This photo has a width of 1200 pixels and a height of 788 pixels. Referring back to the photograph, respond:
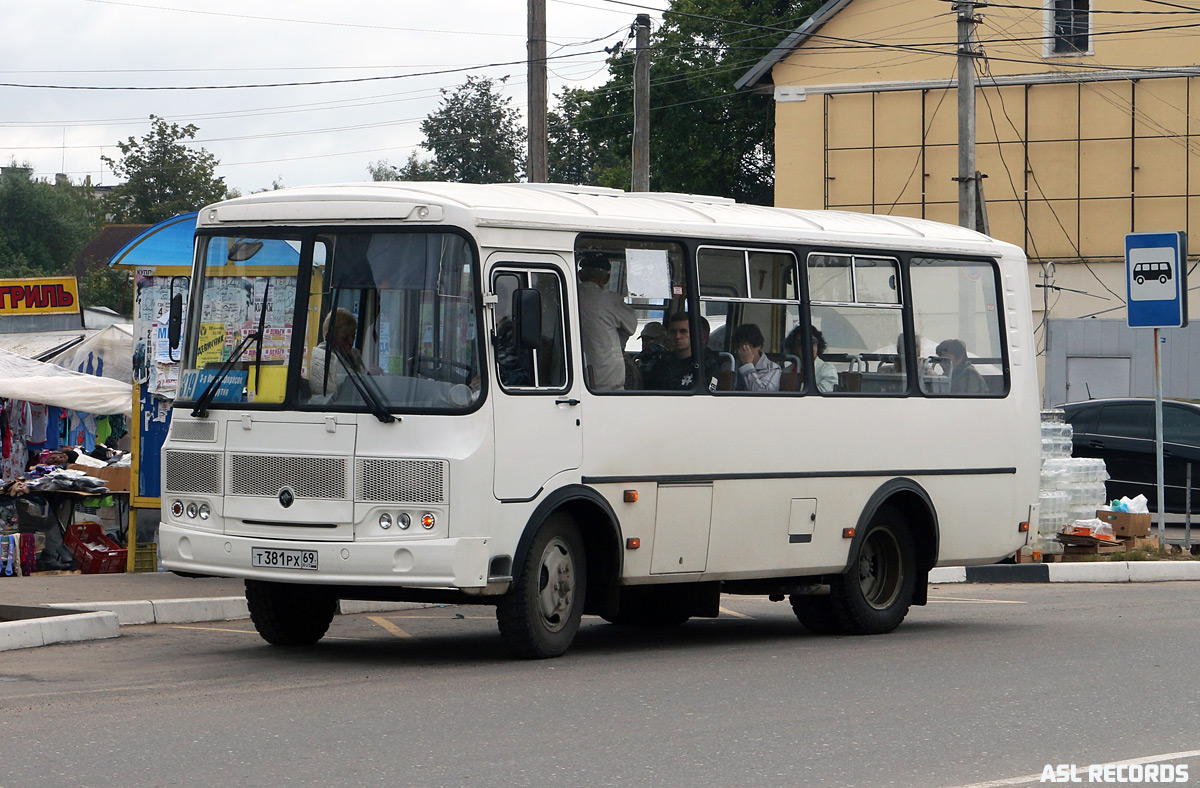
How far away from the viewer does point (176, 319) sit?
10.7m

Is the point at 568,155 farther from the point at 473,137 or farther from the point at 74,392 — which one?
the point at 74,392

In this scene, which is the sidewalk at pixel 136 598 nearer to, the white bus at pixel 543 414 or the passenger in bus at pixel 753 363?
the white bus at pixel 543 414

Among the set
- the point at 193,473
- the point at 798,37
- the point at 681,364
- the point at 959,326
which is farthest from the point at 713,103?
the point at 193,473

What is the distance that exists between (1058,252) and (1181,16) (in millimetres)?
6002

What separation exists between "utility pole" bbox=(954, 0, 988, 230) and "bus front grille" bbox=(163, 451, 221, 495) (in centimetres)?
1433

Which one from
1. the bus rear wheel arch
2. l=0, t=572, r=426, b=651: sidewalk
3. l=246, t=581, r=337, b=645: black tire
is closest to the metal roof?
l=0, t=572, r=426, b=651: sidewalk

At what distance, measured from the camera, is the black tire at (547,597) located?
968 centimetres

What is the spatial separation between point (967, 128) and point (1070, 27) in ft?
62.6

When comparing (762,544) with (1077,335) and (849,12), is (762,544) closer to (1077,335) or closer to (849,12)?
(1077,335)

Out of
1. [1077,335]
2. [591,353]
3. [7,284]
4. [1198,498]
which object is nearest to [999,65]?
[1077,335]

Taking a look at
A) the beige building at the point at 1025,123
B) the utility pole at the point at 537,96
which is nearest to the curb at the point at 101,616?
the utility pole at the point at 537,96

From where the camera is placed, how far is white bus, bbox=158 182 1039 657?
945cm

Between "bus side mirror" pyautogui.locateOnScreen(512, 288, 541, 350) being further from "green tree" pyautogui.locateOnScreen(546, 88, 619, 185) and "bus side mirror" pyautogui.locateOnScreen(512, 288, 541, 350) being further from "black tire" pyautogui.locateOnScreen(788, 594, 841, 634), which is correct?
"green tree" pyautogui.locateOnScreen(546, 88, 619, 185)

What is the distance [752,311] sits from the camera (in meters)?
11.4
